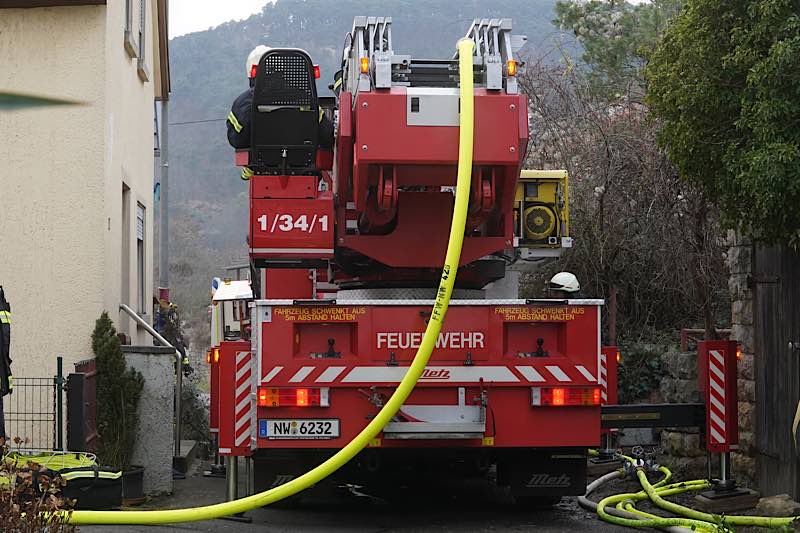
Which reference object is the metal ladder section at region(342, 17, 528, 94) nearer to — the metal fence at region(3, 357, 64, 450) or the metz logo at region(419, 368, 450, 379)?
the metz logo at region(419, 368, 450, 379)

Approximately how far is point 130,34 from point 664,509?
8584 millimetres

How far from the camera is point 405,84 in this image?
25.9ft

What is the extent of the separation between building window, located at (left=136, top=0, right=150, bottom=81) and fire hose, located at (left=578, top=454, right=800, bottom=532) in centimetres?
861

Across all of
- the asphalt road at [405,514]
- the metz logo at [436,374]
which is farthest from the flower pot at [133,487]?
the metz logo at [436,374]

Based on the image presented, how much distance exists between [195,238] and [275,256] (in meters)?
78.6

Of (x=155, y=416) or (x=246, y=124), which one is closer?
(x=246, y=124)

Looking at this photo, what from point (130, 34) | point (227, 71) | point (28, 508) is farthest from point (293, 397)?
point (227, 71)

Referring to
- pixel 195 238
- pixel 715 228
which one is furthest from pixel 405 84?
pixel 195 238

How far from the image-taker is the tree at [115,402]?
11.0 meters

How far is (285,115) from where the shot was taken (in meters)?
8.34

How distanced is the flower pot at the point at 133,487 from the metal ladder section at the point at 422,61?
4.08 meters

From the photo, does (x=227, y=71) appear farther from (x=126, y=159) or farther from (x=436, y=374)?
(x=436, y=374)

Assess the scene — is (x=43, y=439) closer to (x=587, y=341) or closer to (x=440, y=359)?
(x=440, y=359)

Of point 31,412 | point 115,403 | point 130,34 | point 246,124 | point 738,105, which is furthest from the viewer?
point 130,34
